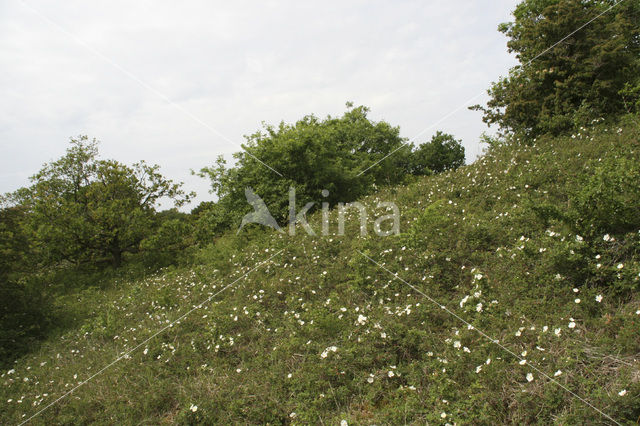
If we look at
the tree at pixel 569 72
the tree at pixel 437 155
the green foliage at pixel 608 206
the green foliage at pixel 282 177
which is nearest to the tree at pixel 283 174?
the green foliage at pixel 282 177

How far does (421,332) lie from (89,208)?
1109 centimetres

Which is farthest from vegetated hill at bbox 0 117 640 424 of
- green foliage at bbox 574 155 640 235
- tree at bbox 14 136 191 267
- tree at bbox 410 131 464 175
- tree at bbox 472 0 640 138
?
tree at bbox 410 131 464 175

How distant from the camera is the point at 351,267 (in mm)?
5391

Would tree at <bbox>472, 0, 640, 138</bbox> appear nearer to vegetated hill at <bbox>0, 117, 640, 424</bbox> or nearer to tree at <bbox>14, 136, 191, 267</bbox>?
vegetated hill at <bbox>0, 117, 640, 424</bbox>

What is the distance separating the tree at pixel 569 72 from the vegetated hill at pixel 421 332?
5.69ft

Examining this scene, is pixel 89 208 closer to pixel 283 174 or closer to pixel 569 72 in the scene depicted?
pixel 283 174

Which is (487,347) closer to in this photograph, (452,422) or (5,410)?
(452,422)

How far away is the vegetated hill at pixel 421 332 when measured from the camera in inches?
105

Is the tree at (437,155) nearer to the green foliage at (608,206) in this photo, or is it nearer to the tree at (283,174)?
the tree at (283,174)

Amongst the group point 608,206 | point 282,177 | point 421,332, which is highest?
point 282,177

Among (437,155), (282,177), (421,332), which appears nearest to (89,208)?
(282,177)

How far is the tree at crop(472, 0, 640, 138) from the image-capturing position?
25.3ft

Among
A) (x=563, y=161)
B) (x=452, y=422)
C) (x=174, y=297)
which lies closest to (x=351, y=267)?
(x=452, y=422)

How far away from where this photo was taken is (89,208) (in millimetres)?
10766
